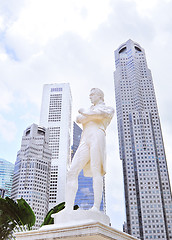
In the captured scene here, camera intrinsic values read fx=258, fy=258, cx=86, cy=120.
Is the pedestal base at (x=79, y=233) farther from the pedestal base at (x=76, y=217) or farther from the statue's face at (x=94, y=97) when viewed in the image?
the statue's face at (x=94, y=97)

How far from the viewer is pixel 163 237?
68.7 meters

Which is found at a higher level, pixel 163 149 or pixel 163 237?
pixel 163 149

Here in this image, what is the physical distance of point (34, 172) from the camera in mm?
97250

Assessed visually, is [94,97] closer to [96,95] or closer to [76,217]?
[96,95]

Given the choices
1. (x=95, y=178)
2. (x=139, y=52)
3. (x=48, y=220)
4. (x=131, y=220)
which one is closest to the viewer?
(x=95, y=178)

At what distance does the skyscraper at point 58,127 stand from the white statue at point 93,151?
110m

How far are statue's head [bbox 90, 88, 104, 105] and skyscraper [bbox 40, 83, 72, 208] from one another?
10950cm

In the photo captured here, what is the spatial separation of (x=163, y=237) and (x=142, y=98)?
159 ft

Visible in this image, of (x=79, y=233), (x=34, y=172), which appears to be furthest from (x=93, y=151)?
(x=34, y=172)

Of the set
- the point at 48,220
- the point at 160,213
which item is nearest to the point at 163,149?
the point at 160,213

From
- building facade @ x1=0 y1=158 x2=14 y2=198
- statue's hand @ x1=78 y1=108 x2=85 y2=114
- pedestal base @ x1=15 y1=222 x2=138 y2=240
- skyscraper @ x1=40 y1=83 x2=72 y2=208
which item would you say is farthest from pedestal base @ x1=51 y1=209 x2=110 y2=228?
building facade @ x1=0 y1=158 x2=14 y2=198

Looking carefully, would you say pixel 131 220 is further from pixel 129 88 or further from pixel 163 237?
pixel 129 88

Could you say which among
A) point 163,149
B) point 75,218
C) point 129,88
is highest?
point 129,88

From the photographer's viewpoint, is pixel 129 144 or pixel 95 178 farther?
pixel 129 144
